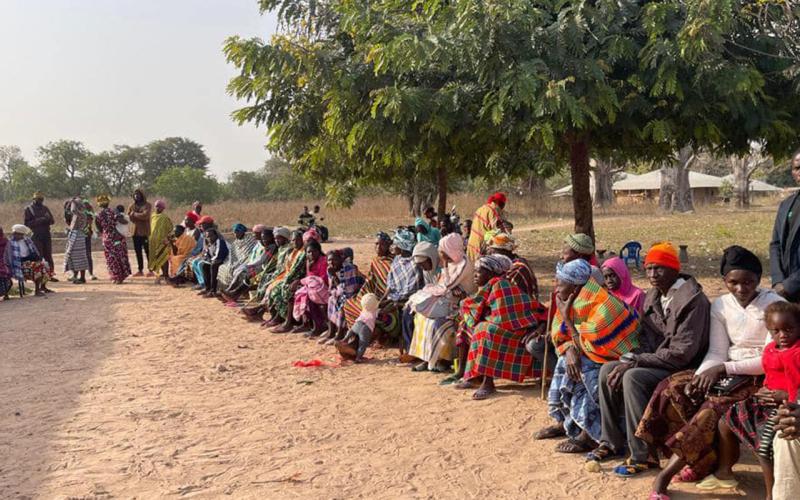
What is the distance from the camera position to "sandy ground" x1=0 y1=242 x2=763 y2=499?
4223 mm

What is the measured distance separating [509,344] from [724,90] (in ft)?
13.1

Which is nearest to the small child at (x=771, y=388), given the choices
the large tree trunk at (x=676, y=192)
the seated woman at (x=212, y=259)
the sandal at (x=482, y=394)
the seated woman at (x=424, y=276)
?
the sandal at (x=482, y=394)

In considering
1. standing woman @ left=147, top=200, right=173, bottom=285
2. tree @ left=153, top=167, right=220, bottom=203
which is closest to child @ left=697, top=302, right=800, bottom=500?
standing woman @ left=147, top=200, right=173, bottom=285

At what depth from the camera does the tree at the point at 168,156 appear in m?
58.4

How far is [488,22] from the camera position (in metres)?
7.37

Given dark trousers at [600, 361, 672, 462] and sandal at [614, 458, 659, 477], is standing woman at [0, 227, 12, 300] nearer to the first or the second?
dark trousers at [600, 361, 672, 462]

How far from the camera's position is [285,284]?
879cm

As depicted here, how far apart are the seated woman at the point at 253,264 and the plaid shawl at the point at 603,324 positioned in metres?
6.22

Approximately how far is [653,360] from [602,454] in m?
0.69

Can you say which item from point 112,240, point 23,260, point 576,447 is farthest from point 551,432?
point 112,240

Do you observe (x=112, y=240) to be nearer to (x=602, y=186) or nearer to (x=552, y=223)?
(x=552, y=223)

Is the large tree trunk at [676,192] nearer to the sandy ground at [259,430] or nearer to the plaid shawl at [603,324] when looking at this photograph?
the sandy ground at [259,430]

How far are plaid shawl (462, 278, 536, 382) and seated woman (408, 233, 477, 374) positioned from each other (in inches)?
29.6

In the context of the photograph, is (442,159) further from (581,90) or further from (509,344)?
(509,344)
